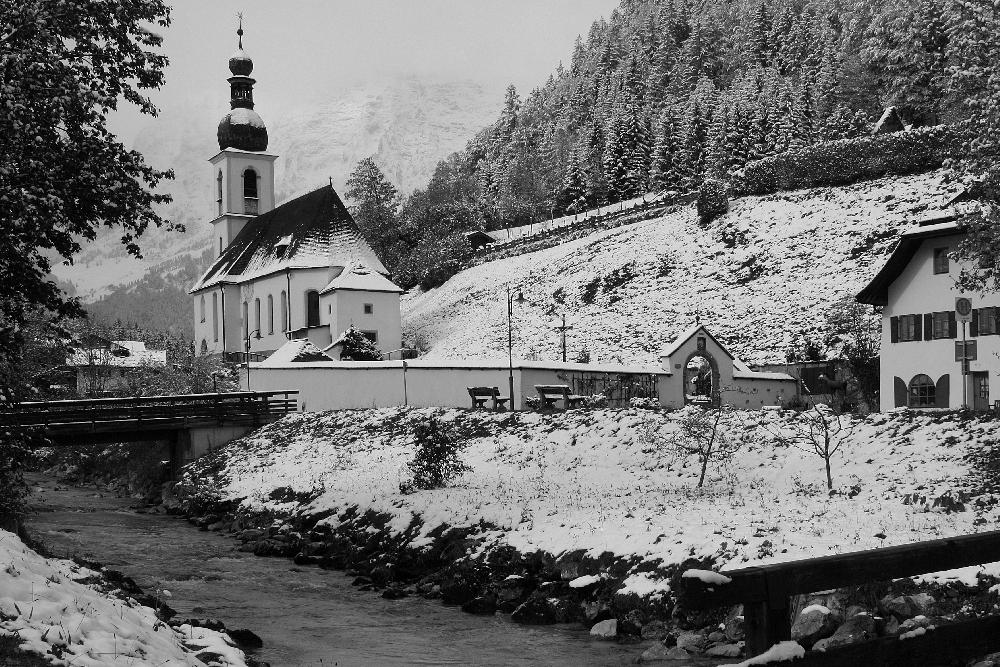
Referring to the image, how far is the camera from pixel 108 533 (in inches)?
1107

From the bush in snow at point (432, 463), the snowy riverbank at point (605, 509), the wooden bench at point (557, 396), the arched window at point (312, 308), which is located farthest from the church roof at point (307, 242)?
the bush in snow at point (432, 463)

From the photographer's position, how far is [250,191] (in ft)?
284

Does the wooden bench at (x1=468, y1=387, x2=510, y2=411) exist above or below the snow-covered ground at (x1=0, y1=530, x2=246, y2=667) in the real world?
above

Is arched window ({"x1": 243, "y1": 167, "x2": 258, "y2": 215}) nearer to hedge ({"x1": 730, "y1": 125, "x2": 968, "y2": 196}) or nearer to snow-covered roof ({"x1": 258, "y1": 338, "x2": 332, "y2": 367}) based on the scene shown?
snow-covered roof ({"x1": 258, "y1": 338, "x2": 332, "y2": 367})

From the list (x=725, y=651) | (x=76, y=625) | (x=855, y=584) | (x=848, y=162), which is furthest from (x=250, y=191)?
(x=855, y=584)

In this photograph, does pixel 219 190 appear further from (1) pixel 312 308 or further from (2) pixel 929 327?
(2) pixel 929 327

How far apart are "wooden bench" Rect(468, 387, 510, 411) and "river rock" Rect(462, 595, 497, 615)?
16.0 m

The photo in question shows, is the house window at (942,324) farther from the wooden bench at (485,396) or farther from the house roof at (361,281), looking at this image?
the house roof at (361,281)

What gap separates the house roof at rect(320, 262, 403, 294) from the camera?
63062 millimetres

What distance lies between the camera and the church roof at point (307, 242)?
221ft

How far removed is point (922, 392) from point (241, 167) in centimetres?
6418

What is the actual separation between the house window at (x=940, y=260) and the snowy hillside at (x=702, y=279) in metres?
17.3

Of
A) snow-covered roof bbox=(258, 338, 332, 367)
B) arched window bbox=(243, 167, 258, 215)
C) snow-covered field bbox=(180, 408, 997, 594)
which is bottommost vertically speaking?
snow-covered field bbox=(180, 408, 997, 594)

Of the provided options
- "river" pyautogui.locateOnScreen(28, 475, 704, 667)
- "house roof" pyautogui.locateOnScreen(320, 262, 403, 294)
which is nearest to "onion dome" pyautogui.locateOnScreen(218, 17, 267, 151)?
"house roof" pyautogui.locateOnScreen(320, 262, 403, 294)
